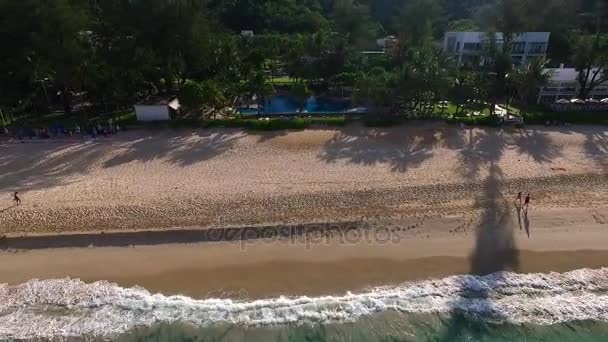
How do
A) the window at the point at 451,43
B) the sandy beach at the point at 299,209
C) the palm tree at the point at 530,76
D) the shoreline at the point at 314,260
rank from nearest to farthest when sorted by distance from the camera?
the shoreline at the point at 314,260, the sandy beach at the point at 299,209, the palm tree at the point at 530,76, the window at the point at 451,43

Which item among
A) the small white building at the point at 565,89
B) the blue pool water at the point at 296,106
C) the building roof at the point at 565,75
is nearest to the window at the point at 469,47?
the small white building at the point at 565,89

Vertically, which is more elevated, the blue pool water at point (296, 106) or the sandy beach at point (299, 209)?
the blue pool water at point (296, 106)

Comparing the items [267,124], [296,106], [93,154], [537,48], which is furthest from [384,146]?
[537,48]

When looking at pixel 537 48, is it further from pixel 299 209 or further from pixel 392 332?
pixel 392 332

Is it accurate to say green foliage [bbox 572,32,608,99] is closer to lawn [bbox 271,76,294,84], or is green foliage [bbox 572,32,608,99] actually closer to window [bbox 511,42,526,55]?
window [bbox 511,42,526,55]

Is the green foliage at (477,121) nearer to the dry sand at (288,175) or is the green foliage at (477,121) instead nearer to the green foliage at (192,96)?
the dry sand at (288,175)

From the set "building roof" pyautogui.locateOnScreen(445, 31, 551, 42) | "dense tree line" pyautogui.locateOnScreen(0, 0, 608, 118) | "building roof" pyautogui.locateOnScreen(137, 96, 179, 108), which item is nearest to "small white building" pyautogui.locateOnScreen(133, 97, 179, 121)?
"building roof" pyautogui.locateOnScreen(137, 96, 179, 108)
